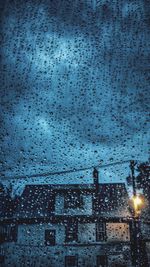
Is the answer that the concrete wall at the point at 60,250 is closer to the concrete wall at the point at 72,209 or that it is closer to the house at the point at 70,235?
the house at the point at 70,235

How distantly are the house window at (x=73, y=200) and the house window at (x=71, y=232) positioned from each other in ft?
4.09

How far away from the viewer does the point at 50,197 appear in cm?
1883

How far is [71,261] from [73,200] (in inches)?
152

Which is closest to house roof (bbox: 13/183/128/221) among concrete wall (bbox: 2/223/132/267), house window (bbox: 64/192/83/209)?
house window (bbox: 64/192/83/209)

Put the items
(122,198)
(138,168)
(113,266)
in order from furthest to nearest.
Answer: (138,168) → (122,198) → (113,266)

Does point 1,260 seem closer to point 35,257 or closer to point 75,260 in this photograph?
point 35,257

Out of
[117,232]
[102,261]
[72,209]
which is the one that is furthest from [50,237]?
[117,232]

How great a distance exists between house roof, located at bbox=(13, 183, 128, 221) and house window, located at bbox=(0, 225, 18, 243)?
44.3 inches

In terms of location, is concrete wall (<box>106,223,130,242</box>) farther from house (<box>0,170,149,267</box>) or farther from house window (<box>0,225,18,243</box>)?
house window (<box>0,225,18,243</box>)

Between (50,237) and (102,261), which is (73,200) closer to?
(50,237)

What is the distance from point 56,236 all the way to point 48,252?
3.58 ft

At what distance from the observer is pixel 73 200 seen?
17.4 metres

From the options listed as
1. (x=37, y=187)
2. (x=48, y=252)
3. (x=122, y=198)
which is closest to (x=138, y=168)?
(x=122, y=198)

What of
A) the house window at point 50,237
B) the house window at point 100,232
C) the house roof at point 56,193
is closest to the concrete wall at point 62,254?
the house window at point 50,237
